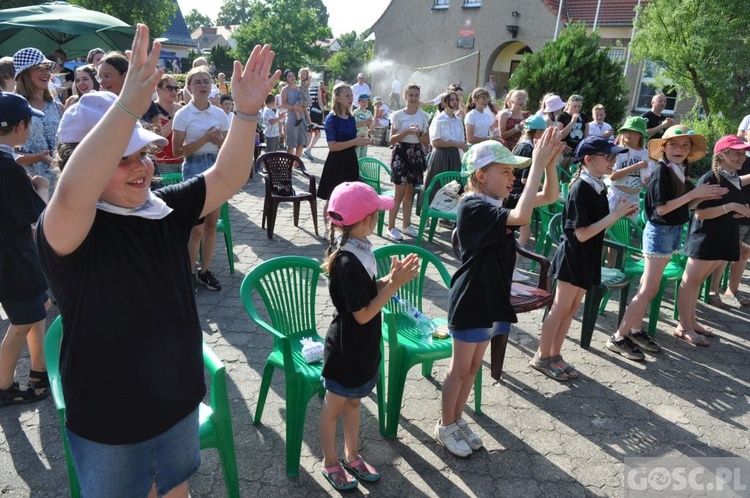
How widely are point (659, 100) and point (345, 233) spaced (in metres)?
9.75

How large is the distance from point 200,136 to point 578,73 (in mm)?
9503

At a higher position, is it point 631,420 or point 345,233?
point 345,233

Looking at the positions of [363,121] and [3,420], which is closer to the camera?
[3,420]

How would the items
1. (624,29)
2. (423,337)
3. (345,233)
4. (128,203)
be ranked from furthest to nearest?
(624,29)
(423,337)
(345,233)
(128,203)

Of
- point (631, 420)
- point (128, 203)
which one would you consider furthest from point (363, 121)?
point (128, 203)

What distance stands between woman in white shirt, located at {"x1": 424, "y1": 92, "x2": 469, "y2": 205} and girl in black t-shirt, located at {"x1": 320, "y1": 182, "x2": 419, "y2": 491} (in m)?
4.43

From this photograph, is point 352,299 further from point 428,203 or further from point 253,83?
point 428,203

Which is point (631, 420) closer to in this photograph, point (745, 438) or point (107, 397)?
point (745, 438)

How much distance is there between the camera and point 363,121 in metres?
10.7

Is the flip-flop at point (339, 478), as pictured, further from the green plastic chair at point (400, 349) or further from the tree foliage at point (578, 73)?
the tree foliage at point (578, 73)

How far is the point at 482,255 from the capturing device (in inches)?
116

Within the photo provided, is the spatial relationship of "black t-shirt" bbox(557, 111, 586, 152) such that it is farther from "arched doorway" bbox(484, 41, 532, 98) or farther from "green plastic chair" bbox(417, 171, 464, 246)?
"arched doorway" bbox(484, 41, 532, 98)

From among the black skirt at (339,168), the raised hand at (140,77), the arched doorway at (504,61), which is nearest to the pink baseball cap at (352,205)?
the raised hand at (140,77)

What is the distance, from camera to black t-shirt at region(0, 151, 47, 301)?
309cm
